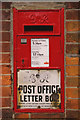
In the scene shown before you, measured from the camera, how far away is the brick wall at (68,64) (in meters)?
2.42

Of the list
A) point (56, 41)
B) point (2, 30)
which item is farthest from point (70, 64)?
point (2, 30)

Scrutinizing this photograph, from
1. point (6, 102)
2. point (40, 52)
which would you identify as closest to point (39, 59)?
point (40, 52)

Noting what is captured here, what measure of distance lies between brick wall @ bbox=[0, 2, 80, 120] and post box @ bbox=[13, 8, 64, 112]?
0.10 metres

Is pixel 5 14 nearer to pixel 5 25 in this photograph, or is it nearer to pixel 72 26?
pixel 5 25

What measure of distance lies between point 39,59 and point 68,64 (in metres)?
0.48

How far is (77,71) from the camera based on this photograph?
2418mm

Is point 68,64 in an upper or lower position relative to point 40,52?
lower

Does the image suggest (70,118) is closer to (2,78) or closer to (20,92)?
(20,92)

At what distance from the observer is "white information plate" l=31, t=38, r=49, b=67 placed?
235cm

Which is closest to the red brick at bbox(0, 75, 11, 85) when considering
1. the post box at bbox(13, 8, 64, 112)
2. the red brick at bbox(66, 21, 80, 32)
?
the post box at bbox(13, 8, 64, 112)

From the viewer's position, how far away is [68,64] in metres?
2.42

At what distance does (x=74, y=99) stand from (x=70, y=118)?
1.06 ft

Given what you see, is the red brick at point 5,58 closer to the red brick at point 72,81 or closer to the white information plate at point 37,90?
the white information plate at point 37,90

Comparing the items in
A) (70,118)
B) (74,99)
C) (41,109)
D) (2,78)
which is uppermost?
(2,78)
